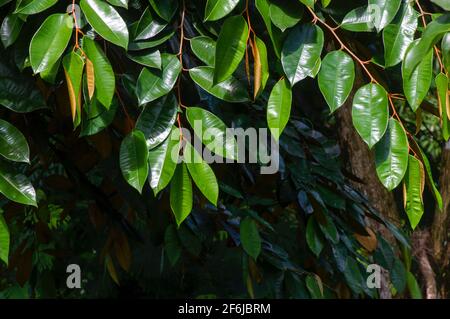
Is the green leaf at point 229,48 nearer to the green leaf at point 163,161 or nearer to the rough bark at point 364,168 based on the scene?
the green leaf at point 163,161

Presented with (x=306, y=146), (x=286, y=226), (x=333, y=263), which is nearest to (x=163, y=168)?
(x=306, y=146)

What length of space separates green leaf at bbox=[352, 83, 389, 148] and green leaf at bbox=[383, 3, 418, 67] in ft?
0.18

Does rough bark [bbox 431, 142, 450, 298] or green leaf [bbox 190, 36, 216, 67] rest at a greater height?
green leaf [bbox 190, 36, 216, 67]

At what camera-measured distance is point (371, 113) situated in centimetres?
116

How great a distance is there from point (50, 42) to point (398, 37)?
1.86ft

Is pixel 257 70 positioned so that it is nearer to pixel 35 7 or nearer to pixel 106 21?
pixel 106 21

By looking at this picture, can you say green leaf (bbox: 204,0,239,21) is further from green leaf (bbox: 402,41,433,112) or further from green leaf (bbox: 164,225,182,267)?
green leaf (bbox: 164,225,182,267)

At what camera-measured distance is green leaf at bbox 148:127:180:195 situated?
3.88ft

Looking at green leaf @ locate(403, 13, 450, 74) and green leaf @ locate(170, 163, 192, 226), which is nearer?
green leaf @ locate(403, 13, 450, 74)

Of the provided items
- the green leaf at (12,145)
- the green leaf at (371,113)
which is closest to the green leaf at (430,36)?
the green leaf at (371,113)

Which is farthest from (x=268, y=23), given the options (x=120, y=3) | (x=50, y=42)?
(x=50, y=42)

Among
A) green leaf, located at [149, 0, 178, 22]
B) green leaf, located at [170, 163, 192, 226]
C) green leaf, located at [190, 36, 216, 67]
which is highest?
green leaf, located at [149, 0, 178, 22]

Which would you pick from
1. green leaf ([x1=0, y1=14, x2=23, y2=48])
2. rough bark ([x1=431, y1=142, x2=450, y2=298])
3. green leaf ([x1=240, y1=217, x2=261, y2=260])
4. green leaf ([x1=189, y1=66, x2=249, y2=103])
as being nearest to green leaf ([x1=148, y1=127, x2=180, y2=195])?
green leaf ([x1=189, y1=66, x2=249, y2=103])

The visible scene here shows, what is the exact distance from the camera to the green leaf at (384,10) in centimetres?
118
